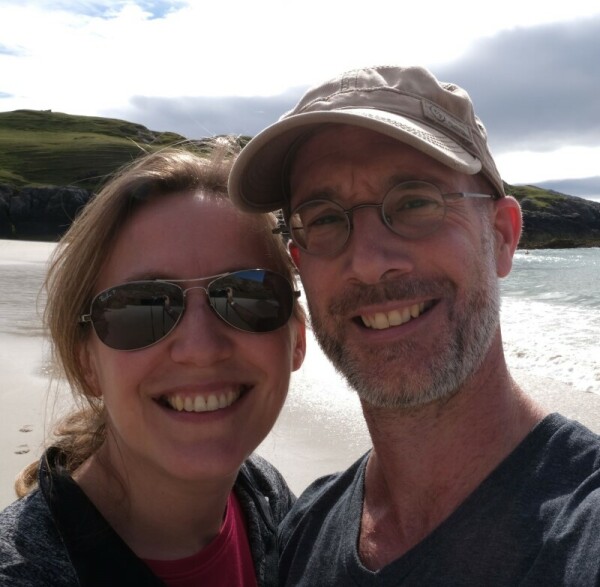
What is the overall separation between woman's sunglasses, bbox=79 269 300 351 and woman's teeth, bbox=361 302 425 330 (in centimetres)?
45

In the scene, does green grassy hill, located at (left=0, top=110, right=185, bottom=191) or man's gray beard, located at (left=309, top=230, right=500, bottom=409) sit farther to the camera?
green grassy hill, located at (left=0, top=110, right=185, bottom=191)

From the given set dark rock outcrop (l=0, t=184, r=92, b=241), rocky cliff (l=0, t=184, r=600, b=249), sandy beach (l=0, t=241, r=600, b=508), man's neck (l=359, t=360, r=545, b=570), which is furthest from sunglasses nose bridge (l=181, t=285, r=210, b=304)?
dark rock outcrop (l=0, t=184, r=92, b=241)

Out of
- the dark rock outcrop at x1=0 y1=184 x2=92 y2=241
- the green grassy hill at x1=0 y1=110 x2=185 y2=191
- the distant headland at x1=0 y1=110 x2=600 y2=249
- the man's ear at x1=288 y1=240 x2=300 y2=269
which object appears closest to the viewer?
the man's ear at x1=288 y1=240 x2=300 y2=269

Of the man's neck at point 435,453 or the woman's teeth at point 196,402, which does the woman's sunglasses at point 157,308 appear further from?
the man's neck at point 435,453

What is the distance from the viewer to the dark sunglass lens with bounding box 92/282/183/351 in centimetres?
228

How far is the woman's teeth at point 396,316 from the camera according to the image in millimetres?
2316

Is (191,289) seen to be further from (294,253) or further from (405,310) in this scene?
(405,310)

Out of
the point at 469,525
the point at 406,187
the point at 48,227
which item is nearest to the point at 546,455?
the point at 469,525

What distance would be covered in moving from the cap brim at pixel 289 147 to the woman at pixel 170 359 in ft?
0.39

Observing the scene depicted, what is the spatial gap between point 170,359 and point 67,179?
3117 inches

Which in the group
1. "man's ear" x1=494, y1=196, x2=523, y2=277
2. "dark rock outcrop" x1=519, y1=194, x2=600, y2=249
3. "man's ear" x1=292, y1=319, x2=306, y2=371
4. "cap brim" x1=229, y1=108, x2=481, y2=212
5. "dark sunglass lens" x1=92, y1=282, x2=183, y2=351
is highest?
"cap brim" x1=229, y1=108, x2=481, y2=212

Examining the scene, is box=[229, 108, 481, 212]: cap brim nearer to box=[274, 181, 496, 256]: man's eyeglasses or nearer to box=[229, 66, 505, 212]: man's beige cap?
box=[229, 66, 505, 212]: man's beige cap

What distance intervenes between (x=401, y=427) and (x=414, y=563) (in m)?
0.53

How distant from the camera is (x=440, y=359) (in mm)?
2234
